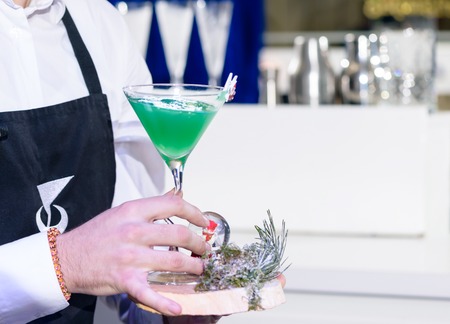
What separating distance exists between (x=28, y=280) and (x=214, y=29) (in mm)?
2095

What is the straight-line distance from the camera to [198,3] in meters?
3.18

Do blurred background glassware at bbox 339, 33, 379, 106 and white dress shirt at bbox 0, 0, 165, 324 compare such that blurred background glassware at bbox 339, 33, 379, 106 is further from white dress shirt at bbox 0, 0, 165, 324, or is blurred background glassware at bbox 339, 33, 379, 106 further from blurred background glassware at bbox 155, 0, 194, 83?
white dress shirt at bbox 0, 0, 165, 324

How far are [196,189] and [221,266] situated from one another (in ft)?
3.55

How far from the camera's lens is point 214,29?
3254mm

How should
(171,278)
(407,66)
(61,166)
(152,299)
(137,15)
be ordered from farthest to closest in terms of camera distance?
(137,15) → (407,66) → (61,166) → (171,278) → (152,299)

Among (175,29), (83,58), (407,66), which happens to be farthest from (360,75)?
(83,58)

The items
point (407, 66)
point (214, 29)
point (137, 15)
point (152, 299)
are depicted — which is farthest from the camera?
point (214, 29)

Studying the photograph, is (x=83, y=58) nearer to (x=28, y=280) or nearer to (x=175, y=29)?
(x=28, y=280)

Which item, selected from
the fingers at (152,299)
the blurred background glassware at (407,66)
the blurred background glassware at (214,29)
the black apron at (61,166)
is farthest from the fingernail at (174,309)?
the blurred background glassware at (214,29)

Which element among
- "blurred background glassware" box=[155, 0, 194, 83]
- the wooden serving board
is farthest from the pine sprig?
"blurred background glassware" box=[155, 0, 194, 83]

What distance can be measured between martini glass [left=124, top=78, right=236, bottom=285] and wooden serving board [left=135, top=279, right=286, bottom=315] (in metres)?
0.04

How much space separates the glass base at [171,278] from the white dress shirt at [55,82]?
14 cm

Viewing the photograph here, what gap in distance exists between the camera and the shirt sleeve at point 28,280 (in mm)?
1253

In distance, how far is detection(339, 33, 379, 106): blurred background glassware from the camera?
101 inches
